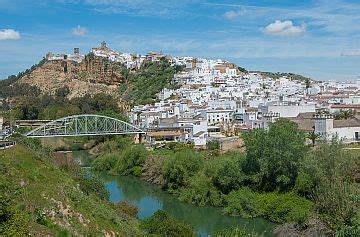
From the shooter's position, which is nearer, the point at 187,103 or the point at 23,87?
the point at 187,103

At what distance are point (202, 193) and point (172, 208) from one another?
5.74ft

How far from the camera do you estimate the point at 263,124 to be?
41.7m

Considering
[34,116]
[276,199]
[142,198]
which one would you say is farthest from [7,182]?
[34,116]

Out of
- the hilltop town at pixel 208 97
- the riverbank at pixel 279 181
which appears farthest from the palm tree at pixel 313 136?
the riverbank at pixel 279 181

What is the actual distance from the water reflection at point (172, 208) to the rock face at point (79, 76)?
171 feet

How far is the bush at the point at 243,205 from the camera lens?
877 inches

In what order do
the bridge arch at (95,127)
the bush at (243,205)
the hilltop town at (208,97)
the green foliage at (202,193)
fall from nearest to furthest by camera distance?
the bush at (243,205) < the green foliage at (202,193) < the hilltop town at (208,97) < the bridge arch at (95,127)

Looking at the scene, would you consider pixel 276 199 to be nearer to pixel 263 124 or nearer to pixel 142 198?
pixel 142 198

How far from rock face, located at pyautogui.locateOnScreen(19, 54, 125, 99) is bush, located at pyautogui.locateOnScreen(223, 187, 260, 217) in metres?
61.3

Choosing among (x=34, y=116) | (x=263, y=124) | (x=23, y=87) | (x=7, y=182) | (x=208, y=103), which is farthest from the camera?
(x=23, y=87)

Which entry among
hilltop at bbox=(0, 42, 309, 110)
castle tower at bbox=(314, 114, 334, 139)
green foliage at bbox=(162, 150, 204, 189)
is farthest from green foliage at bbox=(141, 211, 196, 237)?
hilltop at bbox=(0, 42, 309, 110)

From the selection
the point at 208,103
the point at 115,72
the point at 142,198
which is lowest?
the point at 142,198

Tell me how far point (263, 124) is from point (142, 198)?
17313 mm

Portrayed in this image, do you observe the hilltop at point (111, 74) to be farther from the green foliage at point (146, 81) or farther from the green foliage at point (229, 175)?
the green foliage at point (229, 175)
